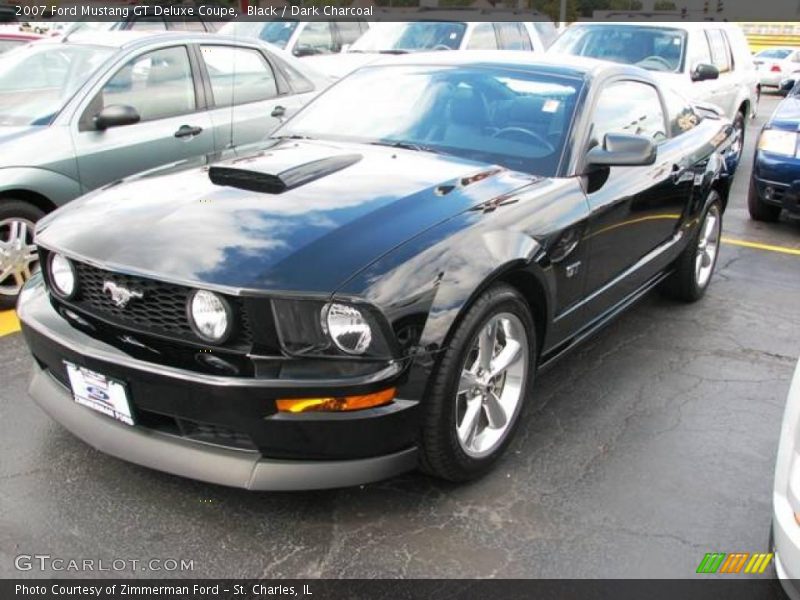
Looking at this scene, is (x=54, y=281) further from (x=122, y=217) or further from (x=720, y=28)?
(x=720, y=28)

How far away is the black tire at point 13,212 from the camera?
171 inches

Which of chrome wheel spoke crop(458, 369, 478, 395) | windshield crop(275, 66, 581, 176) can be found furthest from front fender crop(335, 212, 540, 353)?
windshield crop(275, 66, 581, 176)

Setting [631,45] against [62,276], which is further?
[631,45]

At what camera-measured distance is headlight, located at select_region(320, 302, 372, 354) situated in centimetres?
236

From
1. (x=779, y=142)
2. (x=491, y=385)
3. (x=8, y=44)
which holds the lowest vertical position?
(x=491, y=385)

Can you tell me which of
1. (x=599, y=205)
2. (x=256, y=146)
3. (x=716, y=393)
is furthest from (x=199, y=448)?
(x=716, y=393)

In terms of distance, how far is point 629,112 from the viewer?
414 cm

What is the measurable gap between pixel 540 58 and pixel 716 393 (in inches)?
76.6

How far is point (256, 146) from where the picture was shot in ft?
12.3

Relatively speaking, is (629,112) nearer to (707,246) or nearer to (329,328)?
(707,246)

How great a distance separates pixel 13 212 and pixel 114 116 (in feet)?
2.76

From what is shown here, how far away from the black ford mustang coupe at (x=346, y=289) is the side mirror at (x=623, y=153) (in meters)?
0.01

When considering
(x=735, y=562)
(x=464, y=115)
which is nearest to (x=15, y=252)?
(x=464, y=115)

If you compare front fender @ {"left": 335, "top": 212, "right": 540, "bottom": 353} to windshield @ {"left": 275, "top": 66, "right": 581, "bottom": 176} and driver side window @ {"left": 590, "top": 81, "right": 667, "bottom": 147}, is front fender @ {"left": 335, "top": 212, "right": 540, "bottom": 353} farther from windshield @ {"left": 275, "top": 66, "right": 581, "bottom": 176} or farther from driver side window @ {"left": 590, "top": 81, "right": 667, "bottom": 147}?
driver side window @ {"left": 590, "top": 81, "right": 667, "bottom": 147}
